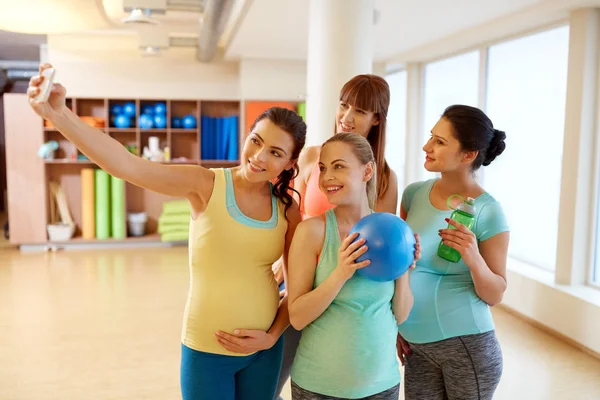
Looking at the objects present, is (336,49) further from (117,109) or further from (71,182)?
(71,182)

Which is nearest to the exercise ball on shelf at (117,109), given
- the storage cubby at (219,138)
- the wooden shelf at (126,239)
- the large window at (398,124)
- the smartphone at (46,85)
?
the storage cubby at (219,138)

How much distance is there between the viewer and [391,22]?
5551 mm

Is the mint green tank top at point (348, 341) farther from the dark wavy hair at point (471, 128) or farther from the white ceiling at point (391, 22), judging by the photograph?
the white ceiling at point (391, 22)

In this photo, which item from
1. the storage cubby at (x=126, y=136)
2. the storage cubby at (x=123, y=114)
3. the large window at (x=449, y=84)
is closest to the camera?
the large window at (x=449, y=84)

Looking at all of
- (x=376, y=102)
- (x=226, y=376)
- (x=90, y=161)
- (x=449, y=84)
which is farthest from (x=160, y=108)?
(x=226, y=376)

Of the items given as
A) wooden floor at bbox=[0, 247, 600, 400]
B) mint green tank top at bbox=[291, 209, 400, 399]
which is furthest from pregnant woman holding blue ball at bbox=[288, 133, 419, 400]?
wooden floor at bbox=[0, 247, 600, 400]

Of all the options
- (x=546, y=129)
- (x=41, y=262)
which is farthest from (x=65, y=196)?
(x=546, y=129)

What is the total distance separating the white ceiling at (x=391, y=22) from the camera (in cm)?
478

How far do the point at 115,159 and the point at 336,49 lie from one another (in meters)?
2.69

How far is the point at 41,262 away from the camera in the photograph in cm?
717

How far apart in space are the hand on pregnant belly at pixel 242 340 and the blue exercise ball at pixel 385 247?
394 millimetres

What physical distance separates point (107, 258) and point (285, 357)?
5727mm

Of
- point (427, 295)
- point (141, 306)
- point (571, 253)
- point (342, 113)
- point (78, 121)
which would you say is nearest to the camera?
point (78, 121)

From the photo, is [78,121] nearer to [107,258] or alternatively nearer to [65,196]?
[107,258]
